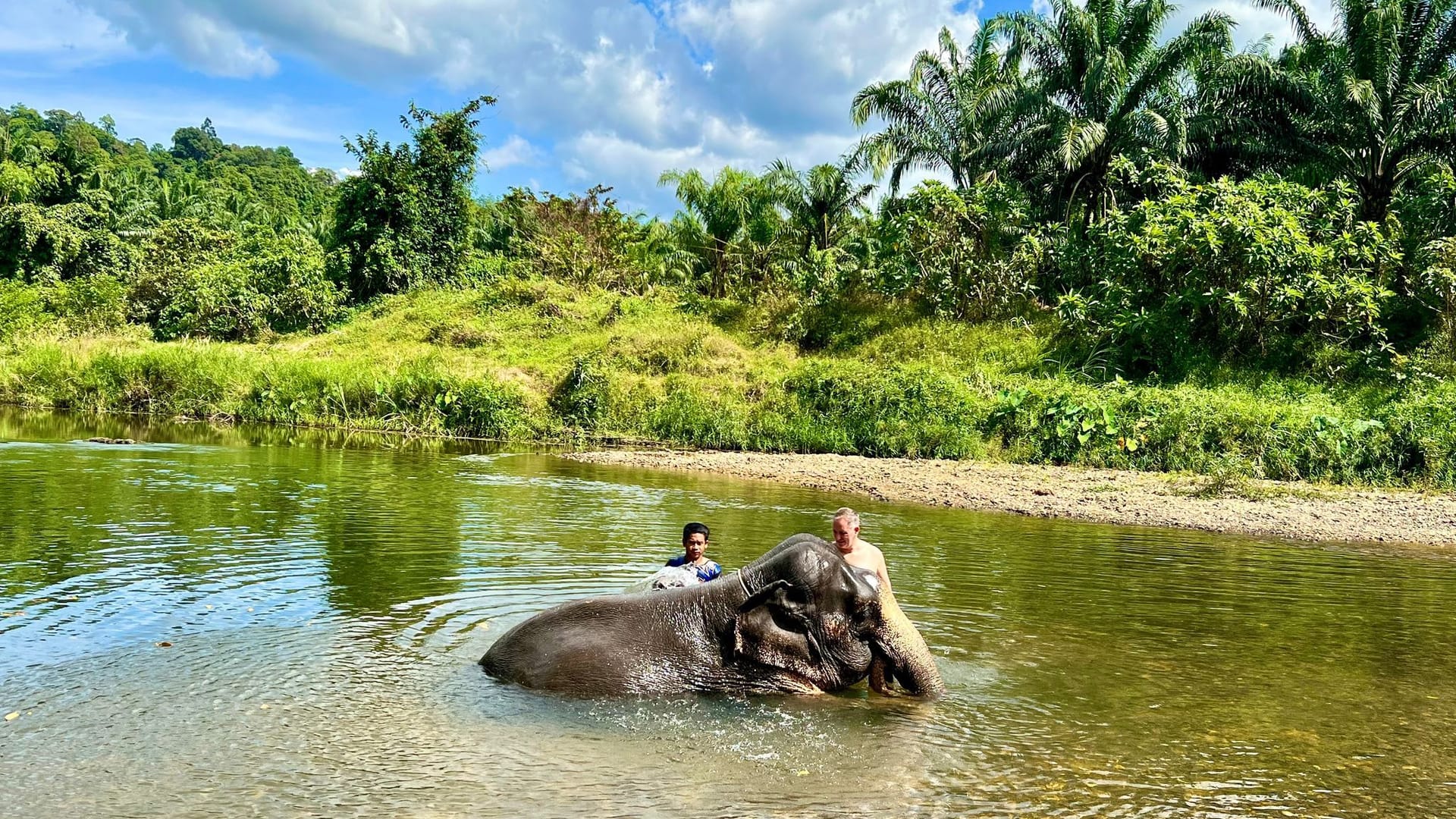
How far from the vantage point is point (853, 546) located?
917cm

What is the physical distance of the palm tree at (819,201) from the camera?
43000mm

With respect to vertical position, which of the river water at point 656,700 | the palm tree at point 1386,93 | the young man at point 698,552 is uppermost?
the palm tree at point 1386,93

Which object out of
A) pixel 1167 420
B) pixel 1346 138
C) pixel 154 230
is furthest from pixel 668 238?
pixel 1167 420

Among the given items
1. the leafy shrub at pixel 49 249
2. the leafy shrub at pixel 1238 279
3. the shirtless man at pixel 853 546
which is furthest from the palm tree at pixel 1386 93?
the leafy shrub at pixel 49 249

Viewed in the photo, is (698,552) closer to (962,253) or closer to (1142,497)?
(1142,497)

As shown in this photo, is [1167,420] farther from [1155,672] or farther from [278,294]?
[278,294]

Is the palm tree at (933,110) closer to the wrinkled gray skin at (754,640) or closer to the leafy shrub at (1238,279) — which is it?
the leafy shrub at (1238,279)

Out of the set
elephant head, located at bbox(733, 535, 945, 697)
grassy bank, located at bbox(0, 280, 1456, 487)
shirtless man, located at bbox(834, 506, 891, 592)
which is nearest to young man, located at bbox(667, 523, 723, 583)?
shirtless man, located at bbox(834, 506, 891, 592)

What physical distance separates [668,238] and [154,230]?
2309 cm

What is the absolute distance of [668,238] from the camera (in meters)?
51.0

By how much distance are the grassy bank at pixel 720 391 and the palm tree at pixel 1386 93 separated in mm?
9328

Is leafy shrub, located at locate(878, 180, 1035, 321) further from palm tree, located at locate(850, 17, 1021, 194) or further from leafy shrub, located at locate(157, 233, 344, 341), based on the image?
leafy shrub, located at locate(157, 233, 344, 341)

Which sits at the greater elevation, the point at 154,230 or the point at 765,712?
the point at 154,230

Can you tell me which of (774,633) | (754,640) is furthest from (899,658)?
(754,640)
